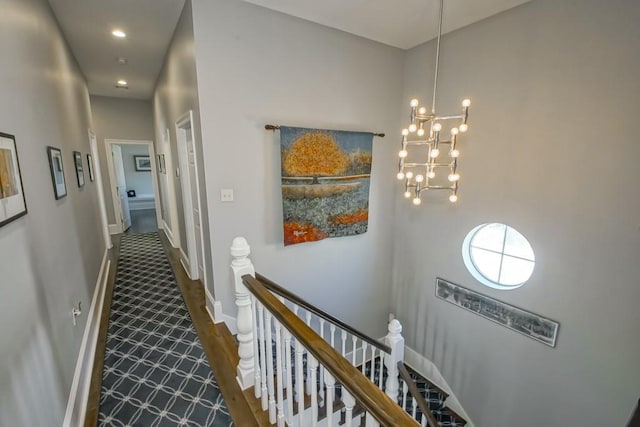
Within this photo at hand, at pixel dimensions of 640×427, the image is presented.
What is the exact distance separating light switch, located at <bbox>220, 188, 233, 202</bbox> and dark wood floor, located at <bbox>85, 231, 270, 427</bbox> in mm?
1158

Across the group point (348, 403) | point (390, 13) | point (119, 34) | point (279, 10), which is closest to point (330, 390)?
point (348, 403)

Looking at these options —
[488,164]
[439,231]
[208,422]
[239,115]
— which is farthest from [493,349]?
[239,115]

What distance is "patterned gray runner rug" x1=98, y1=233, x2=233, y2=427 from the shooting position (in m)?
1.71

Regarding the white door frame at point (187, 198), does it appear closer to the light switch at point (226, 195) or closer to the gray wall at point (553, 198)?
the light switch at point (226, 195)

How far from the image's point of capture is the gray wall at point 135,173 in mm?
9227

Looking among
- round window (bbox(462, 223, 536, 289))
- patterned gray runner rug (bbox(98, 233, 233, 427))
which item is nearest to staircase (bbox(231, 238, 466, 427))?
patterned gray runner rug (bbox(98, 233, 233, 427))

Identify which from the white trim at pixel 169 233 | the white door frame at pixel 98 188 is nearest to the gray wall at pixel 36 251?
the white door frame at pixel 98 188

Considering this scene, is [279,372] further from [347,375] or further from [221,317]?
[221,317]

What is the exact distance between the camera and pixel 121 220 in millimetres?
5938

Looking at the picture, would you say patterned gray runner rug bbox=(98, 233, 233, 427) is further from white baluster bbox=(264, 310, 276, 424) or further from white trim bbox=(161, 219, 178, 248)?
white trim bbox=(161, 219, 178, 248)

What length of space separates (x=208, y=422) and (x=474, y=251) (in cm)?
292

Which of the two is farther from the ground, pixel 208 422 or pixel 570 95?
pixel 570 95

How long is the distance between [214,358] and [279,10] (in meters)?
3.02

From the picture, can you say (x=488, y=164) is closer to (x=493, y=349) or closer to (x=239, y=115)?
(x=493, y=349)
